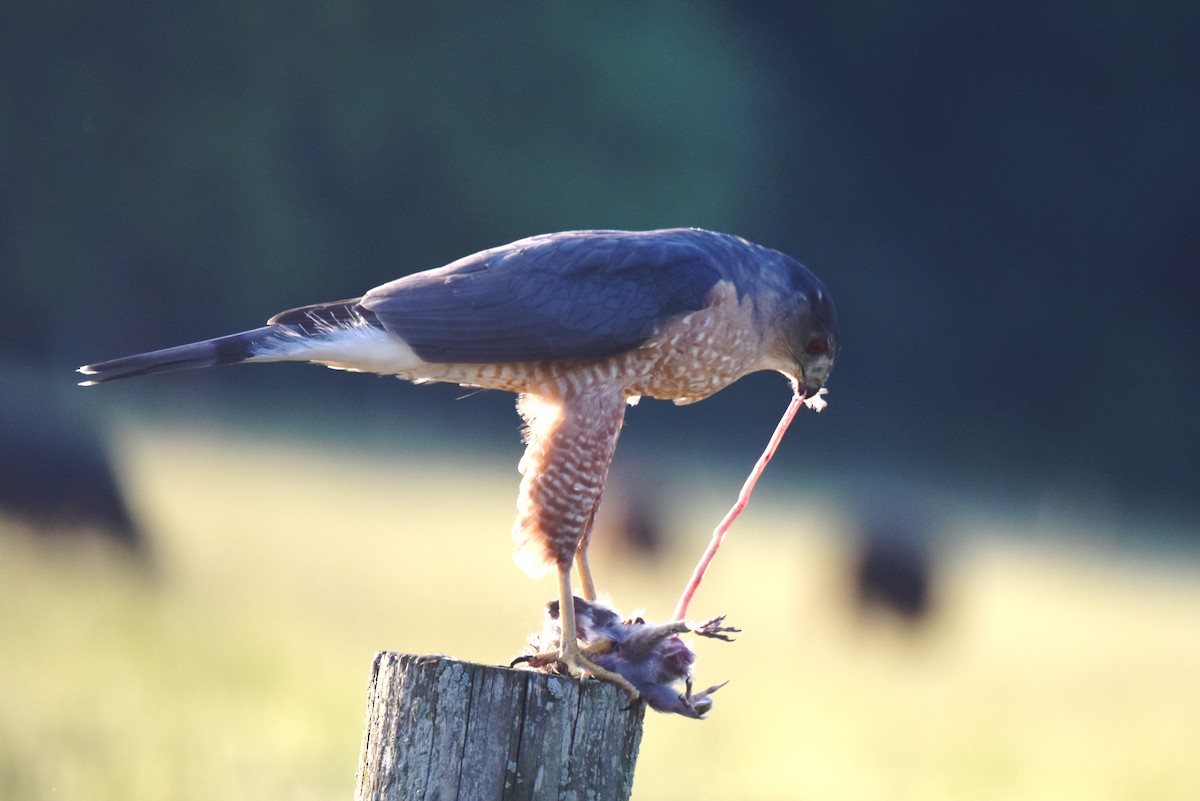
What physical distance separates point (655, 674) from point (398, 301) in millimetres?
1023

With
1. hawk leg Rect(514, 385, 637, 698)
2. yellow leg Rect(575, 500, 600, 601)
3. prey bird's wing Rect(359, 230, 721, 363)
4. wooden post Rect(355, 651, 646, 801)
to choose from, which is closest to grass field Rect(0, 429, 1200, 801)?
yellow leg Rect(575, 500, 600, 601)

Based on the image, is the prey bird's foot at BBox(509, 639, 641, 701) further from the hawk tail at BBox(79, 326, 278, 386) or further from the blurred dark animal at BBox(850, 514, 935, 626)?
the blurred dark animal at BBox(850, 514, 935, 626)

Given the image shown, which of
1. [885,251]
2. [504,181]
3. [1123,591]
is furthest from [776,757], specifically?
[885,251]

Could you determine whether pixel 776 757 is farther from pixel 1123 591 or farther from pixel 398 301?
pixel 1123 591

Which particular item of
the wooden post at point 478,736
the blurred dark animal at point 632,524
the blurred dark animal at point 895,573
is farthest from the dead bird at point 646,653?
the blurred dark animal at point 895,573

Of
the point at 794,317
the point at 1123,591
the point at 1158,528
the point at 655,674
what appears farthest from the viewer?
the point at 1158,528

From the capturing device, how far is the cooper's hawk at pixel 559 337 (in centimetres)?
326

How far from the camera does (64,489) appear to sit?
885cm

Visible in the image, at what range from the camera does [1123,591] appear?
13.0 meters

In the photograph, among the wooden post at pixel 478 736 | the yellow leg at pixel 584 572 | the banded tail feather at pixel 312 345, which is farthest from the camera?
the yellow leg at pixel 584 572

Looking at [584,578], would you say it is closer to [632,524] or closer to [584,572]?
[584,572]

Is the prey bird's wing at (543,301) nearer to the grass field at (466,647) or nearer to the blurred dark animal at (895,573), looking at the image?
the grass field at (466,647)

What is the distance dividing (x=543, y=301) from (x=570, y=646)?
0.79 meters

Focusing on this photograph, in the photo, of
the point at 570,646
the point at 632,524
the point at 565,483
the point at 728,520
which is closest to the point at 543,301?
the point at 565,483
